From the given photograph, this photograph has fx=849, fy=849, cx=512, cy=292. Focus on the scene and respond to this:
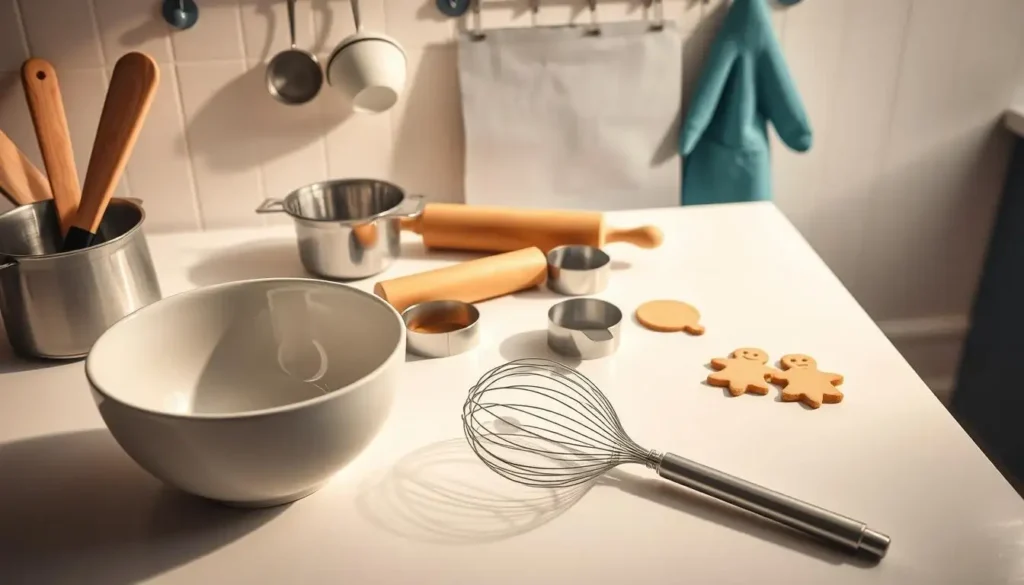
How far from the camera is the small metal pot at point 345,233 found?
895 mm

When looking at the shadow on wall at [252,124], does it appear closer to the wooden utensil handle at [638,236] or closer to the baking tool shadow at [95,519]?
the wooden utensil handle at [638,236]

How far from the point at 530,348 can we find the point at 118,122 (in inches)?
16.5

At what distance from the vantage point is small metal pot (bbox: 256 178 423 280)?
0.89 metres

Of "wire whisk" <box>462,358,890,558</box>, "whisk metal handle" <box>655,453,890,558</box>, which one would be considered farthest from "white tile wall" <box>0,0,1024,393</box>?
"whisk metal handle" <box>655,453,890,558</box>

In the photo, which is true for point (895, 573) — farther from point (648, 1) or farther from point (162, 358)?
point (648, 1)

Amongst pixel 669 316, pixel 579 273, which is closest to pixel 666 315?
pixel 669 316


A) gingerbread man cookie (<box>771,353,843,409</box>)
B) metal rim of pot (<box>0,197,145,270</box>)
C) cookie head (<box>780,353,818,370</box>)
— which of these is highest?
metal rim of pot (<box>0,197,145,270</box>)

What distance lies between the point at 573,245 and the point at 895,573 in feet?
1.65

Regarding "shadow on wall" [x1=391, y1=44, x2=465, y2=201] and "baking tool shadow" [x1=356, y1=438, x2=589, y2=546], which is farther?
"shadow on wall" [x1=391, y1=44, x2=465, y2=201]

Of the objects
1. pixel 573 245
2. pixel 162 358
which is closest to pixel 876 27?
pixel 573 245

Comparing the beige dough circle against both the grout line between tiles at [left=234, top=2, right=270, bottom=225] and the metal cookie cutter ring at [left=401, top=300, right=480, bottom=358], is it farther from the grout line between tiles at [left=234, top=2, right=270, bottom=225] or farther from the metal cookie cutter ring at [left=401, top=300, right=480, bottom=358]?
the grout line between tiles at [left=234, top=2, right=270, bottom=225]

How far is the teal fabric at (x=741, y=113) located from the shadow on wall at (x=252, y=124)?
474mm

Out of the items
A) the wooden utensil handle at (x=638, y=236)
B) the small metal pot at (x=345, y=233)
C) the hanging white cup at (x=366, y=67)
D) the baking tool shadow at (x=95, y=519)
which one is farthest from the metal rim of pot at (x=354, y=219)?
the baking tool shadow at (x=95, y=519)

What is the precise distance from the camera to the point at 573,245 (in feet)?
3.12
